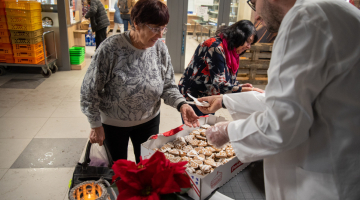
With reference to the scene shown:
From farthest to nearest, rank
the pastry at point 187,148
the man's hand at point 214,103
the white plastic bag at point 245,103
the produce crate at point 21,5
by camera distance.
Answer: the produce crate at point 21,5 < the man's hand at point 214,103 < the pastry at point 187,148 < the white plastic bag at point 245,103

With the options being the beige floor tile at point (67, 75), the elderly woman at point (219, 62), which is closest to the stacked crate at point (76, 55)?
the beige floor tile at point (67, 75)

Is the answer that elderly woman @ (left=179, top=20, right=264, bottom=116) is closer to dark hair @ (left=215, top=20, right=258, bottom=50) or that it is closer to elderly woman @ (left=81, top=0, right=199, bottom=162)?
dark hair @ (left=215, top=20, right=258, bottom=50)

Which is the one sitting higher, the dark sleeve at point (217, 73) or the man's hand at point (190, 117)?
the dark sleeve at point (217, 73)

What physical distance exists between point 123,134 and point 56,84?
3.97 meters

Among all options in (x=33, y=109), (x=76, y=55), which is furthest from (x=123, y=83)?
(x=76, y=55)

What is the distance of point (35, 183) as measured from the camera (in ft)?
7.81

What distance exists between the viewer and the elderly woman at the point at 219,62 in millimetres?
2041

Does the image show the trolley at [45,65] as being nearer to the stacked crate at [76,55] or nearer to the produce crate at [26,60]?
the produce crate at [26,60]

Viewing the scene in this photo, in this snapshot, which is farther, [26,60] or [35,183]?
[26,60]

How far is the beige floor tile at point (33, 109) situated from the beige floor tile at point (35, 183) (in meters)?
1.40

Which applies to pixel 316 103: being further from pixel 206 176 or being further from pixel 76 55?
pixel 76 55

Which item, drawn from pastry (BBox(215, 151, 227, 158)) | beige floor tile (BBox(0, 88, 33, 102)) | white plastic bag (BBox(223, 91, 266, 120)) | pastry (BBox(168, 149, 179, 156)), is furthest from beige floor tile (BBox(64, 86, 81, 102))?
white plastic bag (BBox(223, 91, 266, 120))

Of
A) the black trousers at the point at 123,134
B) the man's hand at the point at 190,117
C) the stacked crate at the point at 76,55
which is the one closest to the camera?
the man's hand at the point at 190,117

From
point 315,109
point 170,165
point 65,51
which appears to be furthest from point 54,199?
point 65,51
